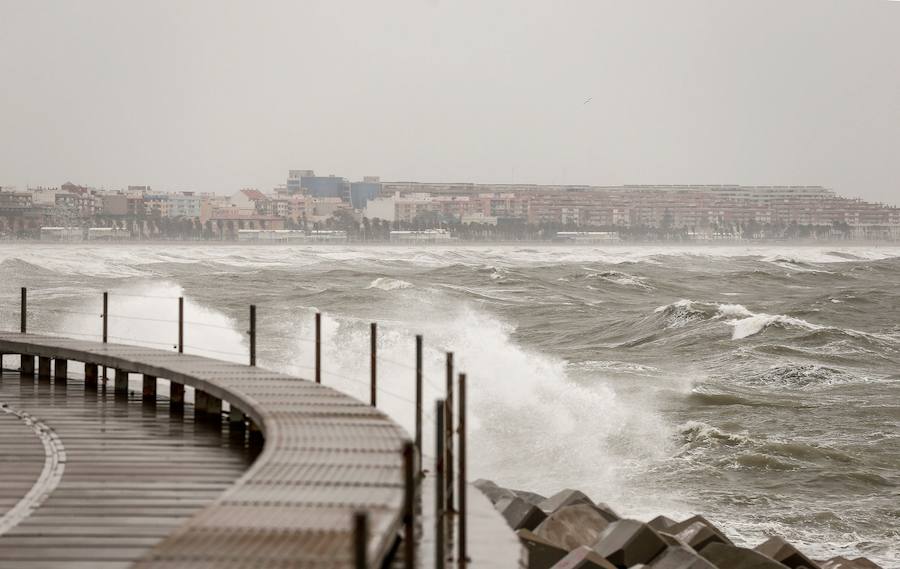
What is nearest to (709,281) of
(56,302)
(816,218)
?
(56,302)

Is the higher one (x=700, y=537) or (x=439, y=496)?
(x=439, y=496)

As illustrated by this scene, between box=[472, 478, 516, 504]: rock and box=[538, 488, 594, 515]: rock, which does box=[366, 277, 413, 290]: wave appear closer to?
box=[472, 478, 516, 504]: rock

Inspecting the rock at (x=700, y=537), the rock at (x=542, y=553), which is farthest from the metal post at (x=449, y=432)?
the rock at (x=700, y=537)

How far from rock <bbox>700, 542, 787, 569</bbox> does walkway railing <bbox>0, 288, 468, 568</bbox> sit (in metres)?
0.99

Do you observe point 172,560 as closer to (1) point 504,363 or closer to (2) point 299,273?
(1) point 504,363

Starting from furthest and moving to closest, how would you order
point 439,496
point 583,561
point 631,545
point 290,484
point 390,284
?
1. point 390,284
2. point 631,545
3. point 583,561
4. point 290,484
5. point 439,496

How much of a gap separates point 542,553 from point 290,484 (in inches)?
64.5

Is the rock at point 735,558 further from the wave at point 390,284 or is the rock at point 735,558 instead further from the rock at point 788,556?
the wave at point 390,284

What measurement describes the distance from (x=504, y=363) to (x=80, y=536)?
9.66 m

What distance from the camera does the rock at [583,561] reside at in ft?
12.7

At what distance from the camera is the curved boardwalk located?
→ 2.19 m

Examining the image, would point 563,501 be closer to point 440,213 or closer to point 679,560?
point 679,560

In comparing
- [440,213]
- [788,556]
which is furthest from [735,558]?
[440,213]

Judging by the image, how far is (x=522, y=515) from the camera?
15.6 ft
